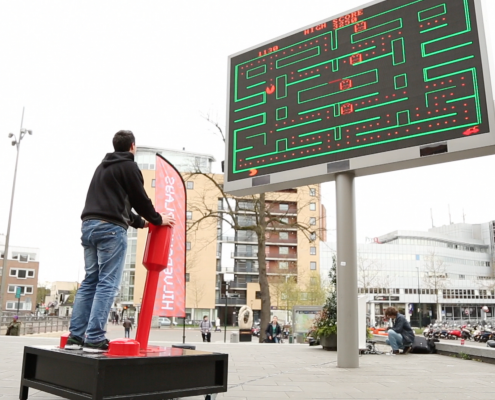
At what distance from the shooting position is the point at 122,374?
2916 mm

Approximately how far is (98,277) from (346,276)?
16.9 feet

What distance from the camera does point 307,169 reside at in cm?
799

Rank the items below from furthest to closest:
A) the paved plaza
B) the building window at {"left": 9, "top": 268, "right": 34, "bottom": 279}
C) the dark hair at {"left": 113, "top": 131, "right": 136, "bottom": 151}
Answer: the building window at {"left": 9, "top": 268, "right": 34, "bottom": 279}
the paved plaza
the dark hair at {"left": 113, "top": 131, "right": 136, "bottom": 151}

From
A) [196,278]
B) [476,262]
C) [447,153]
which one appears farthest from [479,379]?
[476,262]

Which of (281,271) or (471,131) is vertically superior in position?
(281,271)

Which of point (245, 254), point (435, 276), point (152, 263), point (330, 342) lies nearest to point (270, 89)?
point (152, 263)

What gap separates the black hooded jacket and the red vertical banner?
3.63m

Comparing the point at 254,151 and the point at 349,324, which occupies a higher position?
the point at 254,151

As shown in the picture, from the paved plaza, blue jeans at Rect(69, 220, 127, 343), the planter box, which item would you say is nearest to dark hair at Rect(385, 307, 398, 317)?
the planter box

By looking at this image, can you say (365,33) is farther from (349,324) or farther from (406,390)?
(406,390)

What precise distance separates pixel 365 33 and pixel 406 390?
5808mm

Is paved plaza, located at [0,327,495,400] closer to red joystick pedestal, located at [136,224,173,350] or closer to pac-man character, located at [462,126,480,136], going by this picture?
red joystick pedestal, located at [136,224,173,350]

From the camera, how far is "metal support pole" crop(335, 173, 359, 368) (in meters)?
7.58

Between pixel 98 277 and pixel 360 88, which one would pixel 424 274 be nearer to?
pixel 360 88
